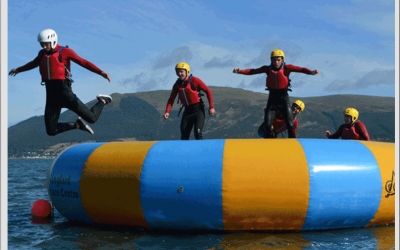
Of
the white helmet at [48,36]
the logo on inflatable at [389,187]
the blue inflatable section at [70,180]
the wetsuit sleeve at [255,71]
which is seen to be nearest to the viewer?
the white helmet at [48,36]

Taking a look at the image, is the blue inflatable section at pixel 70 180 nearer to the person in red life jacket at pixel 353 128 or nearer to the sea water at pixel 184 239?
the sea water at pixel 184 239

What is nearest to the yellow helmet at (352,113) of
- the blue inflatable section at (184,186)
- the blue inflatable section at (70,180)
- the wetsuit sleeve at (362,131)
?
the wetsuit sleeve at (362,131)

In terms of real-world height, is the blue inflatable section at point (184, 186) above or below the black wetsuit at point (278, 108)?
below

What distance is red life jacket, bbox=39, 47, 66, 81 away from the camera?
724cm

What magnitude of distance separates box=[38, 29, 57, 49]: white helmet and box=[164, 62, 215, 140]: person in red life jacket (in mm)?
2508

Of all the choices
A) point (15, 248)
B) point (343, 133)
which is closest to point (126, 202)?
point (15, 248)

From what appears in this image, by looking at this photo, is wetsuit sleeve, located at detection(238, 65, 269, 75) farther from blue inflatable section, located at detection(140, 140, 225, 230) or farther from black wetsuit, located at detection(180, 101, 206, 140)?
blue inflatable section, located at detection(140, 140, 225, 230)

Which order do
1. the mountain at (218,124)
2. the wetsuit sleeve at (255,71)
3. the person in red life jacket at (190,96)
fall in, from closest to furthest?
1. the wetsuit sleeve at (255,71)
2. the person in red life jacket at (190,96)
3. the mountain at (218,124)

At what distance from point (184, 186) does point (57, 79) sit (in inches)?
88.1

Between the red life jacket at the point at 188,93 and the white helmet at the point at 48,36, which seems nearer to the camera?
the white helmet at the point at 48,36

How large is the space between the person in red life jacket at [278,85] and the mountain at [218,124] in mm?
133002

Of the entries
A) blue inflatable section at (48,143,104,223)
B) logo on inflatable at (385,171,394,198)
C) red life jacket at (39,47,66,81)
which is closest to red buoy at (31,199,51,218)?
blue inflatable section at (48,143,104,223)

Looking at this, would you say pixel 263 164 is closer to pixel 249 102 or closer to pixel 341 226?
pixel 341 226

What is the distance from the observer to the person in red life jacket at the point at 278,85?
896 cm
